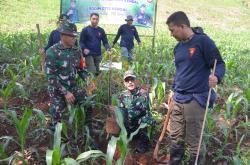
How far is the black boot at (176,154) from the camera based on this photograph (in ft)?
12.4

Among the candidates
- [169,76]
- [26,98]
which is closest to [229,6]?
[169,76]

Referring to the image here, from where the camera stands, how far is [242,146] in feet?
14.8

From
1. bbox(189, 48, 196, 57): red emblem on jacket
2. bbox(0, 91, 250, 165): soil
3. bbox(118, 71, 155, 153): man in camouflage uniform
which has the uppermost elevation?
bbox(189, 48, 196, 57): red emblem on jacket

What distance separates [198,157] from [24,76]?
3596 millimetres

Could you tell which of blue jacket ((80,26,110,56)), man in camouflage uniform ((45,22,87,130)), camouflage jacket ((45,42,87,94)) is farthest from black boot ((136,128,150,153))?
blue jacket ((80,26,110,56))

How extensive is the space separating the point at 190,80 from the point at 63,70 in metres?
1.40

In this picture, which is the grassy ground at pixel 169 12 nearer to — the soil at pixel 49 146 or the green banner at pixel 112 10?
the green banner at pixel 112 10

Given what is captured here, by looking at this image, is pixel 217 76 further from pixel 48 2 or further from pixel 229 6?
pixel 229 6

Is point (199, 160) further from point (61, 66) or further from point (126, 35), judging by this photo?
point (126, 35)

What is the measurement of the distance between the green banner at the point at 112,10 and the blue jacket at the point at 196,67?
595 cm

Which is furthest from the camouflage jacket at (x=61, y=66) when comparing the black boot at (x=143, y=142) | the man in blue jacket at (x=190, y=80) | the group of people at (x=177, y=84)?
the man in blue jacket at (x=190, y=80)

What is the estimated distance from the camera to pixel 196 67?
3.49m

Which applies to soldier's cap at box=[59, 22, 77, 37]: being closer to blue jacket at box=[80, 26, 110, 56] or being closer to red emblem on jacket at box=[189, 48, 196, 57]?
red emblem on jacket at box=[189, 48, 196, 57]

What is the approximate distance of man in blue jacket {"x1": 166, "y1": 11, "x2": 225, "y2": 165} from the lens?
3.41 m
